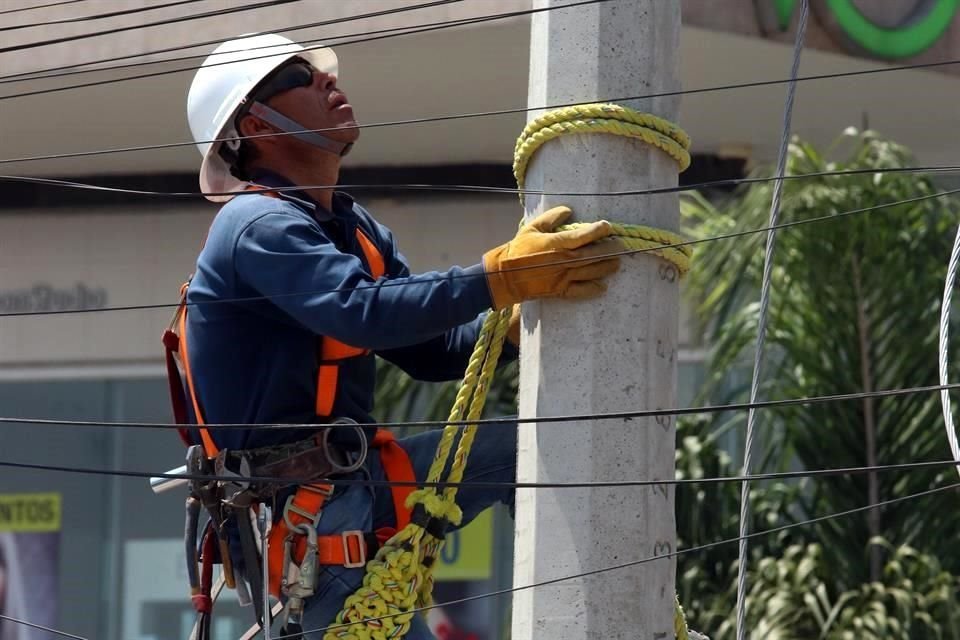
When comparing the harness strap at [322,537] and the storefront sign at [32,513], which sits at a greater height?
the storefront sign at [32,513]

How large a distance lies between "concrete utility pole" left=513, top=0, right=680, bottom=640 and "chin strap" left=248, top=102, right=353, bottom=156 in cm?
78

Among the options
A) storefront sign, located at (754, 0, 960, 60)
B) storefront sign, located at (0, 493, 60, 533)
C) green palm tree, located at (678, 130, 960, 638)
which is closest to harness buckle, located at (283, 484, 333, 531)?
green palm tree, located at (678, 130, 960, 638)

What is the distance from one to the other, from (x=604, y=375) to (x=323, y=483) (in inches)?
28.7

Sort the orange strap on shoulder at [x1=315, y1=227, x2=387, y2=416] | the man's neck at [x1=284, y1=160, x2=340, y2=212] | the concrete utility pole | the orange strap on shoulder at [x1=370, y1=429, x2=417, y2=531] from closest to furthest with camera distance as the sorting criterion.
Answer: the concrete utility pole → the orange strap on shoulder at [x1=315, y1=227, x2=387, y2=416] → the orange strap on shoulder at [x1=370, y1=429, x2=417, y2=531] → the man's neck at [x1=284, y1=160, x2=340, y2=212]

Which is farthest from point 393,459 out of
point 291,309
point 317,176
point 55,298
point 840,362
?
point 55,298

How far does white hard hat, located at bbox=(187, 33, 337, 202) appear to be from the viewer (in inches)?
160

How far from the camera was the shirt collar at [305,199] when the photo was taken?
12.6ft

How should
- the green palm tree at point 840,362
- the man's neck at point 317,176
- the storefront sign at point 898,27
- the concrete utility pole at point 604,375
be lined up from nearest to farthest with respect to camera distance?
the concrete utility pole at point 604,375 < the man's neck at point 317,176 < the green palm tree at point 840,362 < the storefront sign at point 898,27

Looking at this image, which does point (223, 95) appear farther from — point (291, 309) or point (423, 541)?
point (423, 541)

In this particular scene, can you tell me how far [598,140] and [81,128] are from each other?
23.2ft

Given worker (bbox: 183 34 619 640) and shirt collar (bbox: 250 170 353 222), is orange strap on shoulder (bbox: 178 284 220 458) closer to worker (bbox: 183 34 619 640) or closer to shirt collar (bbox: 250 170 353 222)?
worker (bbox: 183 34 619 640)

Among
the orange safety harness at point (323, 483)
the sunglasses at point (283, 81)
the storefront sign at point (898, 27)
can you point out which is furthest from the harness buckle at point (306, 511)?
the storefront sign at point (898, 27)

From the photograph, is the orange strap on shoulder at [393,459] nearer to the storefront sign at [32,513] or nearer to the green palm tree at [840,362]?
the green palm tree at [840,362]

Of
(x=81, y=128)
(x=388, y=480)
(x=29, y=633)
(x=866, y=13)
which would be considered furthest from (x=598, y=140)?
(x=29, y=633)
